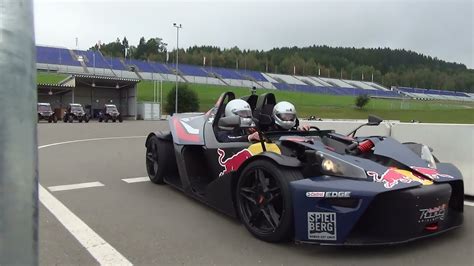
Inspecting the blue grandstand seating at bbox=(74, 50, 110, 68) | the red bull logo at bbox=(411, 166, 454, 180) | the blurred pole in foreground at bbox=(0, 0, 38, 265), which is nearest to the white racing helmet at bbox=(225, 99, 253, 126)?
the red bull logo at bbox=(411, 166, 454, 180)

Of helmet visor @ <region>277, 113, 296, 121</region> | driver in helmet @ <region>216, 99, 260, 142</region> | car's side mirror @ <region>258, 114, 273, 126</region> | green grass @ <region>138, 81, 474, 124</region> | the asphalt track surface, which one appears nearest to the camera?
the asphalt track surface

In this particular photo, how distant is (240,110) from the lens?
5.34m

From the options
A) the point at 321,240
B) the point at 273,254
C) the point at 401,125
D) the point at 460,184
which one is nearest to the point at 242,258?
the point at 273,254

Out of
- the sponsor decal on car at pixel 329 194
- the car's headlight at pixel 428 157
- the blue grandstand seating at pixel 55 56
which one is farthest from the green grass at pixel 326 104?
the sponsor decal on car at pixel 329 194

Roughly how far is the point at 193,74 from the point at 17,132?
94.6 meters

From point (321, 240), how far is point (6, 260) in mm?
2614

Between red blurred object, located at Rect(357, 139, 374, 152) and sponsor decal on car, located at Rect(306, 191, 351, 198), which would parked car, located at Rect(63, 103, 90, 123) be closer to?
red blurred object, located at Rect(357, 139, 374, 152)

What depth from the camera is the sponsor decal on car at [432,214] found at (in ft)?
11.2

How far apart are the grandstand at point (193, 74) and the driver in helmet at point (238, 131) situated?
2314 inches

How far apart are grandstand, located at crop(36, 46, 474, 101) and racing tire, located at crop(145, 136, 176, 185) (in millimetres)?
57309

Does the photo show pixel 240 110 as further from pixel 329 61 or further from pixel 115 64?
pixel 329 61

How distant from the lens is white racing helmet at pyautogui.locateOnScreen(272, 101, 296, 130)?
218 inches

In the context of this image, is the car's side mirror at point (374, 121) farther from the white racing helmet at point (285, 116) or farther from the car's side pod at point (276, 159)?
the car's side pod at point (276, 159)

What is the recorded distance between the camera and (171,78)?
3469 inches
